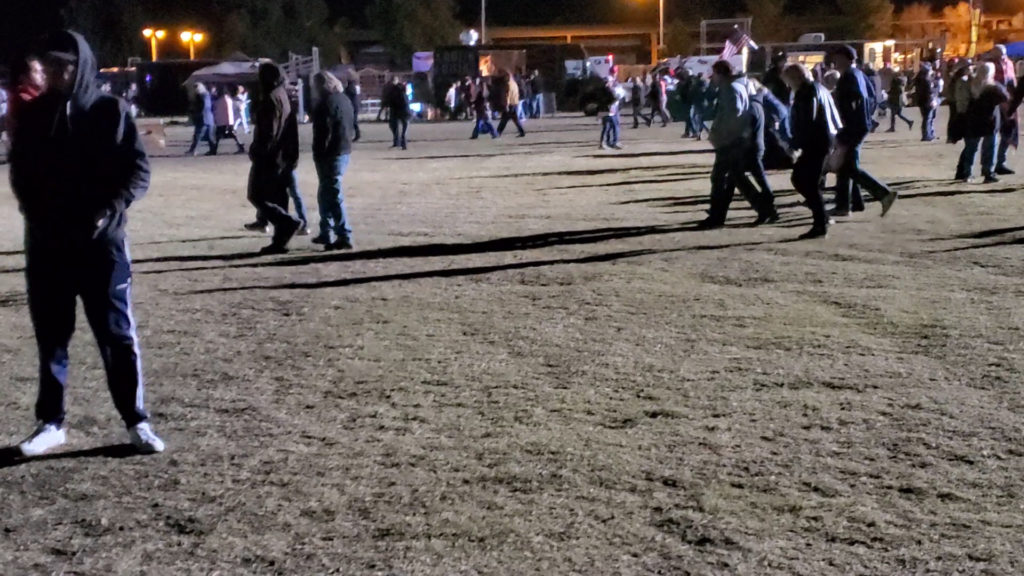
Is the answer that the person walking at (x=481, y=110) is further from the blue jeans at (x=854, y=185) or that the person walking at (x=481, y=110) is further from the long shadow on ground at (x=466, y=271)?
the long shadow on ground at (x=466, y=271)


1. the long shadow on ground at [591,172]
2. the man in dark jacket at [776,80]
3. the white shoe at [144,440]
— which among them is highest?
the man in dark jacket at [776,80]

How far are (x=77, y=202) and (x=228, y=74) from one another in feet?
143

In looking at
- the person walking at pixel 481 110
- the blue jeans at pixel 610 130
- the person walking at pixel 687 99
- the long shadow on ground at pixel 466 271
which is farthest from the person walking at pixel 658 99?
the long shadow on ground at pixel 466 271

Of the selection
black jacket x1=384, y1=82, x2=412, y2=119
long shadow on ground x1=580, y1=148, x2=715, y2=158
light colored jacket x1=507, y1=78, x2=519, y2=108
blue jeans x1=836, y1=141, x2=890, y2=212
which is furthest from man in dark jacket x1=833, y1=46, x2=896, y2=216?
light colored jacket x1=507, y1=78, x2=519, y2=108

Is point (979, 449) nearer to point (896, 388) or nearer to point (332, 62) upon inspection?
point (896, 388)

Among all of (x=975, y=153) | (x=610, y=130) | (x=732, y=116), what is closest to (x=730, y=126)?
(x=732, y=116)

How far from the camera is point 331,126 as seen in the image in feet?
36.8

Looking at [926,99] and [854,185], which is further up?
[926,99]

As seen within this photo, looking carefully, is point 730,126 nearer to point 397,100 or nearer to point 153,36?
point 397,100

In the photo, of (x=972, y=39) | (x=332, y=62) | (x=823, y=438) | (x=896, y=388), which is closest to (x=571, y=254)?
(x=896, y=388)

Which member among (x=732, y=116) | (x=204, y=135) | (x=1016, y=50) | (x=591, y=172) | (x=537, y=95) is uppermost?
(x=1016, y=50)

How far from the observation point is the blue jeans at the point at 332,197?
37.2ft

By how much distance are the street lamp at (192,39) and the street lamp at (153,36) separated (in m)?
1.34

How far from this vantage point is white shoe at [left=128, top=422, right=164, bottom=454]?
5586mm
